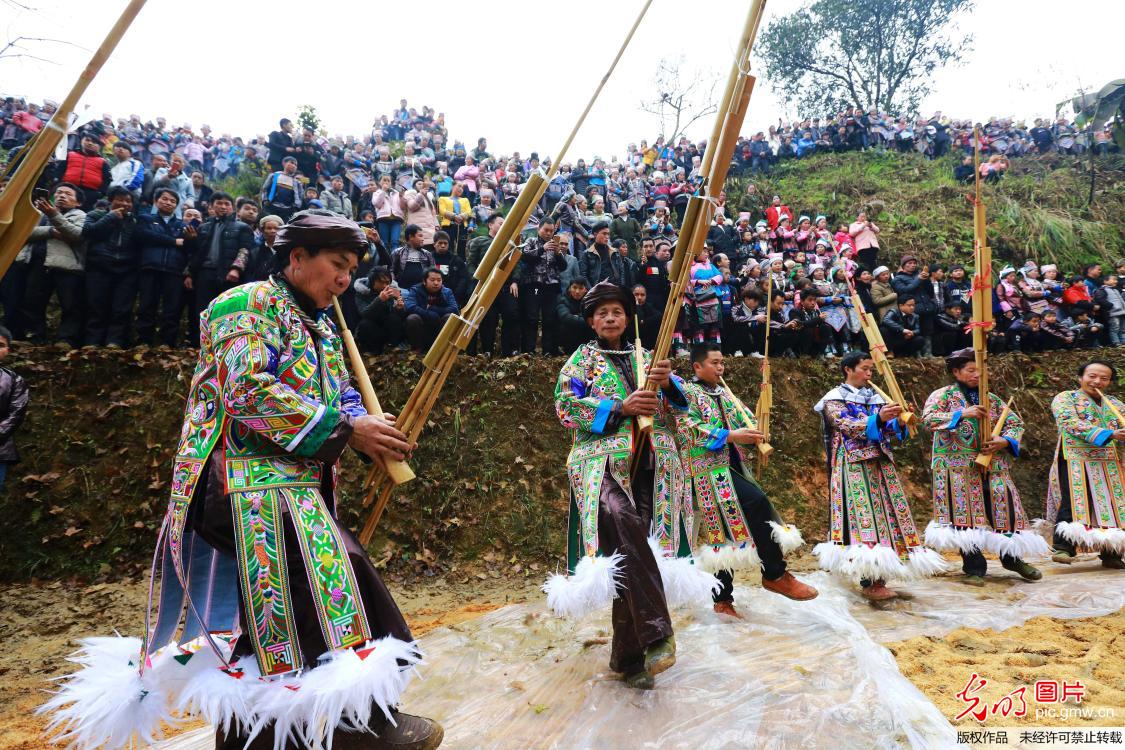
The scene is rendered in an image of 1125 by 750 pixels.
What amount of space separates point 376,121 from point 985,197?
52.7 ft

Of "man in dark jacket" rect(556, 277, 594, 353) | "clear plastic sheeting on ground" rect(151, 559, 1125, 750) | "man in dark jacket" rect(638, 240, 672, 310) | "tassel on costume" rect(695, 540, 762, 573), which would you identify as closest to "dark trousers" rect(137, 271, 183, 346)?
"man in dark jacket" rect(556, 277, 594, 353)

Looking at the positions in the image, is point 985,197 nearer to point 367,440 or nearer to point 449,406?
point 449,406

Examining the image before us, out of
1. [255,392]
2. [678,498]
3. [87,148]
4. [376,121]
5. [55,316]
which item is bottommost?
[678,498]

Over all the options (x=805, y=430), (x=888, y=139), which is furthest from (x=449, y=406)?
(x=888, y=139)

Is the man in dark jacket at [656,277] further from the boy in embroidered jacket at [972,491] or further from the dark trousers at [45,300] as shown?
the dark trousers at [45,300]

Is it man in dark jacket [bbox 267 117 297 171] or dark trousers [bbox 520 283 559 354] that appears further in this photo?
Answer: man in dark jacket [bbox 267 117 297 171]

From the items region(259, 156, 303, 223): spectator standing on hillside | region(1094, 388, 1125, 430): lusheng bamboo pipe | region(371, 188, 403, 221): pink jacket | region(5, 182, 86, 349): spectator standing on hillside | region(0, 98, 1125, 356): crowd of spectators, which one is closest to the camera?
region(1094, 388, 1125, 430): lusheng bamboo pipe

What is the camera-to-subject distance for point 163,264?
21.6 ft

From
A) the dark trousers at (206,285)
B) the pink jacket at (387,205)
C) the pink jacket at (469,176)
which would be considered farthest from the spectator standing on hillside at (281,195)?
the pink jacket at (469,176)

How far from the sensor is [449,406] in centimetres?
Result: 740

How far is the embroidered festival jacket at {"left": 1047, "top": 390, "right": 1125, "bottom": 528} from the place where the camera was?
5797 millimetres

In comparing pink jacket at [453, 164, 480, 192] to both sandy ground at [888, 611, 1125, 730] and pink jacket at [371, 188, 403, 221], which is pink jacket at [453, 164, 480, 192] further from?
sandy ground at [888, 611, 1125, 730]

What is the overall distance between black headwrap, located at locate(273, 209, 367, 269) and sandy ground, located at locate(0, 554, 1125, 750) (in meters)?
2.89

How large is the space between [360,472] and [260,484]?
196 inches
